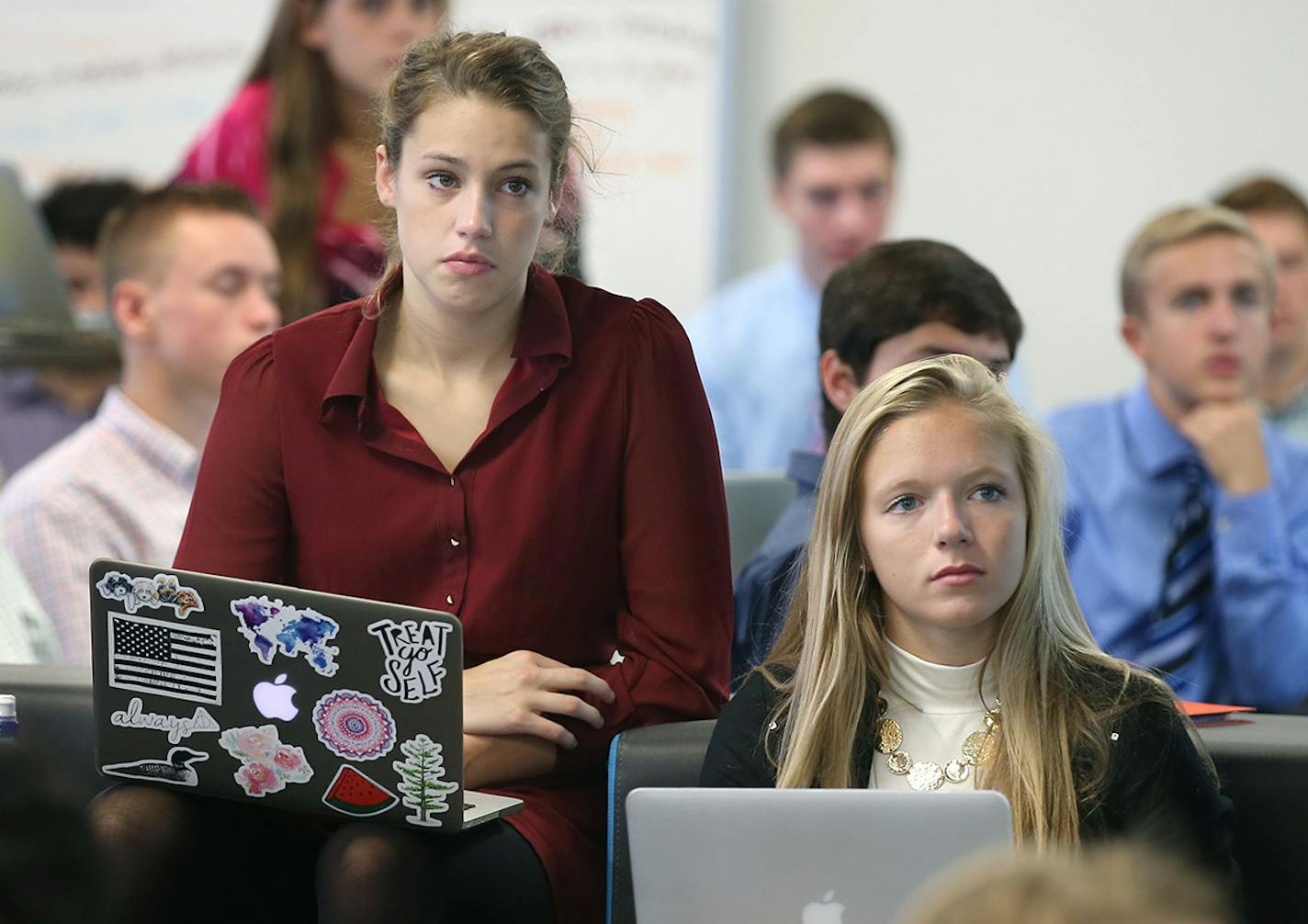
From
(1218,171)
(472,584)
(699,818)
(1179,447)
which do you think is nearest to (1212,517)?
(1179,447)

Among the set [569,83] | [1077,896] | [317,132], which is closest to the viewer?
[1077,896]

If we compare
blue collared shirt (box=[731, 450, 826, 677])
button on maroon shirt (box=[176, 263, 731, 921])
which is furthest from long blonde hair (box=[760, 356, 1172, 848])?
blue collared shirt (box=[731, 450, 826, 677])

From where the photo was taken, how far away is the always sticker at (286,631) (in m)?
1.53

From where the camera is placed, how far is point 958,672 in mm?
1717

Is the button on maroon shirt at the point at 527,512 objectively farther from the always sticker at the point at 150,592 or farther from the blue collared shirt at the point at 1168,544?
the blue collared shirt at the point at 1168,544

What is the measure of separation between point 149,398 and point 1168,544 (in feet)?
5.00

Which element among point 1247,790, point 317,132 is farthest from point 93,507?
point 1247,790

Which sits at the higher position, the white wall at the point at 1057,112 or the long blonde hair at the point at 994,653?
the white wall at the point at 1057,112

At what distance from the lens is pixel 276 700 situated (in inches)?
61.5

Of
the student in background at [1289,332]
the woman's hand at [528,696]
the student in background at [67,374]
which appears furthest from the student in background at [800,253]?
A: the woman's hand at [528,696]

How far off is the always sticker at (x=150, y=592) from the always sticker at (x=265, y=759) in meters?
0.11

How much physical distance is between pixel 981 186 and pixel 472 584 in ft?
9.29

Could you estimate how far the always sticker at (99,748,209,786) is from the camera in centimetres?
161

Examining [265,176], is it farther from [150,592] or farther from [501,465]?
[150,592]
